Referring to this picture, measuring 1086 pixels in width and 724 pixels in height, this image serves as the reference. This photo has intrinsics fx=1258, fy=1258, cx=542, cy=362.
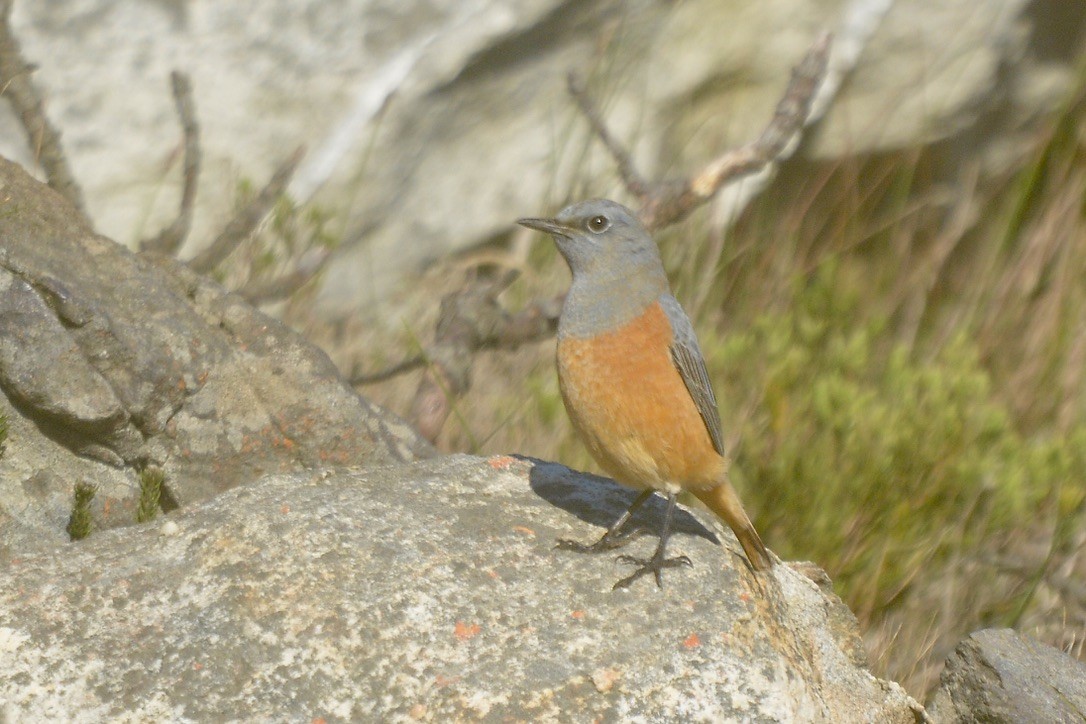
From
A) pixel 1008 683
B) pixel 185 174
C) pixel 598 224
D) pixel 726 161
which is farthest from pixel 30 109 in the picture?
pixel 1008 683

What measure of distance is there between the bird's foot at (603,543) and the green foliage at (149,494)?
1.24 m

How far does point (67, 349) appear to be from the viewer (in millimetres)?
3824

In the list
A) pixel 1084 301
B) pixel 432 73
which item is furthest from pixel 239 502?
pixel 1084 301

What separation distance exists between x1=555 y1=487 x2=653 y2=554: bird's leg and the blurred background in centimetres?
128

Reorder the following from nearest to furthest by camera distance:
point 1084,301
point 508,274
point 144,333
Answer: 1. point 144,333
2. point 508,274
3. point 1084,301

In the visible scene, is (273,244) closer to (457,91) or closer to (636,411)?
(457,91)

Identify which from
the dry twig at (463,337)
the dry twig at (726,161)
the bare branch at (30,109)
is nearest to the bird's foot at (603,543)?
the dry twig at (463,337)

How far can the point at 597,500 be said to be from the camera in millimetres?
4316

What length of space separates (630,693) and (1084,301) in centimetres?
502

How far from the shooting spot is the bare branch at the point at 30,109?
528 centimetres

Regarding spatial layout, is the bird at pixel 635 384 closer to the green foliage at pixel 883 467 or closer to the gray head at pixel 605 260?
the gray head at pixel 605 260

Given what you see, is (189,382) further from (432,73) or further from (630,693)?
(432,73)

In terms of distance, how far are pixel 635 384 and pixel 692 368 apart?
0.93 feet

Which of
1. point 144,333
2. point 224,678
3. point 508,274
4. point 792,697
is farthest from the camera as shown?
point 508,274
